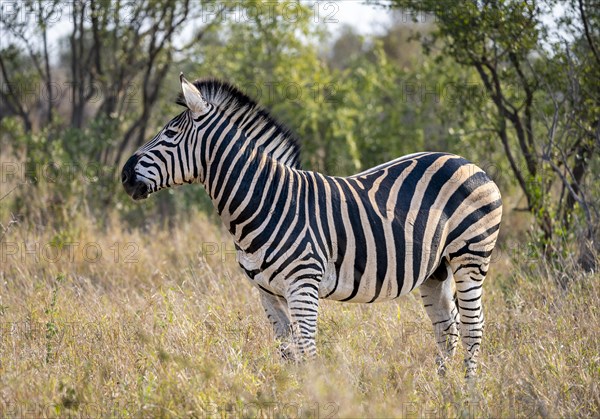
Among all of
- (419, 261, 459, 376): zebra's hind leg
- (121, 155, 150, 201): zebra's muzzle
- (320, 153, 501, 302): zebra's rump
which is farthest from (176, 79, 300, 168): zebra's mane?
(419, 261, 459, 376): zebra's hind leg

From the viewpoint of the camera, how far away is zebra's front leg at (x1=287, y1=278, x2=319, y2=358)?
4.71m

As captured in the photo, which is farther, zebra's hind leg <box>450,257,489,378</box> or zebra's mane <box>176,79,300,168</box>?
A: zebra's hind leg <box>450,257,489,378</box>

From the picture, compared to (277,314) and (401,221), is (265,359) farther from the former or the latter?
(401,221)

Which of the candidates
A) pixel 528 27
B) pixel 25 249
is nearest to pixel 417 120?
pixel 528 27

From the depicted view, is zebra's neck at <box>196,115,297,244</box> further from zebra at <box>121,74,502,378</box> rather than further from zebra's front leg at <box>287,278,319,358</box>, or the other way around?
zebra's front leg at <box>287,278,319,358</box>

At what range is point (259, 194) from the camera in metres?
4.96

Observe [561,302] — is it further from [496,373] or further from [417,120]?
[417,120]

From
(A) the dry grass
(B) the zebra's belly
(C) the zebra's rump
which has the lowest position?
(A) the dry grass

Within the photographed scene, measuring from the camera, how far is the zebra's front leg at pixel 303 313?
15.4 ft

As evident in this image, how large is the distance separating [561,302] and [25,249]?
5751 millimetres

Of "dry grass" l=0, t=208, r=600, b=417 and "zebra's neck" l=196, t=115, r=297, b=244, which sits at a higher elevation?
"zebra's neck" l=196, t=115, r=297, b=244

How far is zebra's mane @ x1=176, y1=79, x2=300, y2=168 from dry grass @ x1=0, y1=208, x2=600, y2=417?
1.33 metres

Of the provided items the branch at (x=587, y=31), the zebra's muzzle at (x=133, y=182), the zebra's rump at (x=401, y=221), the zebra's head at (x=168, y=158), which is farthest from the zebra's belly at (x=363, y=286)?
the branch at (x=587, y=31)

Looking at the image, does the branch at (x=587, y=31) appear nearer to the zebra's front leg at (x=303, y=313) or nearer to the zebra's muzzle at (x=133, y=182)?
the zebra's front leg at (x=303, y=313)
